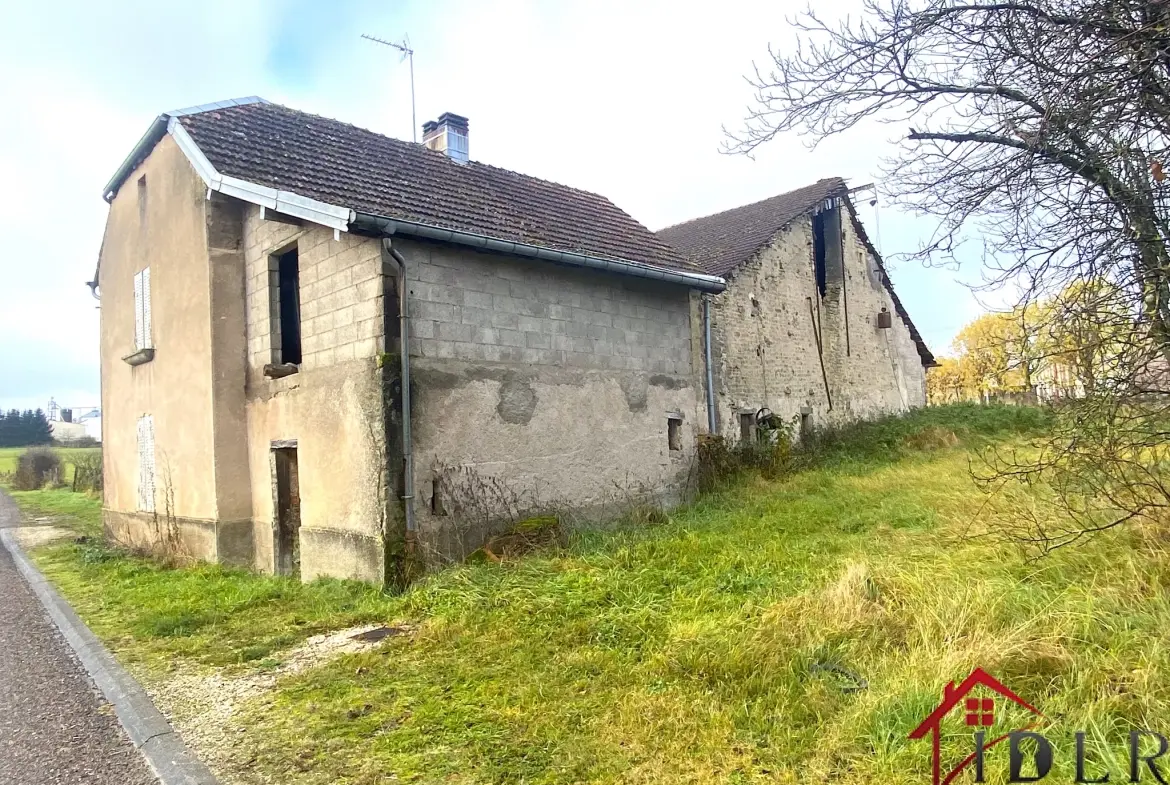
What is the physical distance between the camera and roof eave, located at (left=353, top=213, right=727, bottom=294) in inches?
279

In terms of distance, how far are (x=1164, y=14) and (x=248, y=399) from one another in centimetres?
998

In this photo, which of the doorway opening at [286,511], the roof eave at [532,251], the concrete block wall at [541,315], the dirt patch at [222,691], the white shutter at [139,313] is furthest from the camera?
the white shutter at [139,313]

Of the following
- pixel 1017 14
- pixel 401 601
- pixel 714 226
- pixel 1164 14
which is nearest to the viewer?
pixel 1164 14

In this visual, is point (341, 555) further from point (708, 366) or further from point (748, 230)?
point (748, 230)

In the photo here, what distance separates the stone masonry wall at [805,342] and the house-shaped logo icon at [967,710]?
9.19 meters

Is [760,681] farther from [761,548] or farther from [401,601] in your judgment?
[401,601]

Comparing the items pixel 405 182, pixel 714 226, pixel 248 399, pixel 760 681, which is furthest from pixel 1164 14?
pixel 714 226

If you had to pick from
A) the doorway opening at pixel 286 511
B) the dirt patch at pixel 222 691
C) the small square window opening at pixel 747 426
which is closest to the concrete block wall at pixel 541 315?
the small square window opening at pixel 747 426

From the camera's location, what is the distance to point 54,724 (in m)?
4.62

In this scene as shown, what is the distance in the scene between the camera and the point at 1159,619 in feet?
13.0

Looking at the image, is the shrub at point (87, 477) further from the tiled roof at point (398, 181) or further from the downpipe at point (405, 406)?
the downpipe at point (405, 406)

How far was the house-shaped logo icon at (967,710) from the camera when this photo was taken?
2986mm

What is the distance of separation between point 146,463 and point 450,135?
25.0 feet

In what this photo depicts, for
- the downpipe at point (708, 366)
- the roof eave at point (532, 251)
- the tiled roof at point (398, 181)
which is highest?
the tiled roof at point (398, 181)
